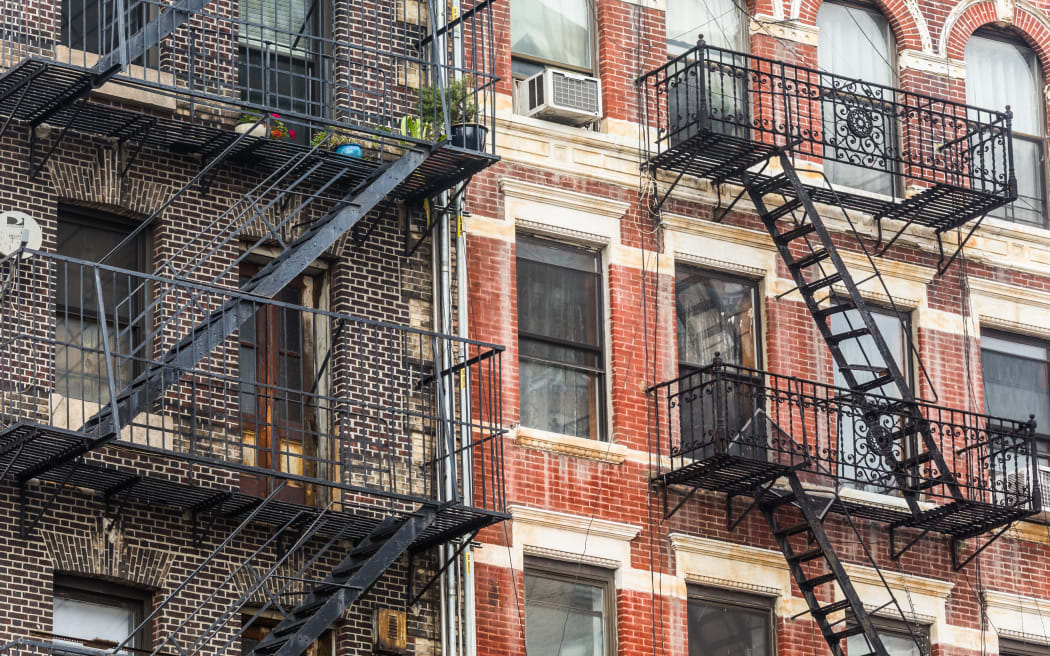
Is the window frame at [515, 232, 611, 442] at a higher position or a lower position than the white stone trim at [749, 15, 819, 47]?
lower

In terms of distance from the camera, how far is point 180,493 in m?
24.9

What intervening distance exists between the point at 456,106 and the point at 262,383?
12.0ft

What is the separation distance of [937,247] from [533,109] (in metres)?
5.03

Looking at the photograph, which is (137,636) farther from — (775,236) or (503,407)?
(775,236)

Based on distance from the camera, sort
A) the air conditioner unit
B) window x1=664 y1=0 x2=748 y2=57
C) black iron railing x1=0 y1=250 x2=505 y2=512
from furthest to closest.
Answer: window x1=664 y1=0 x2=748 y2=57 < the air conditioner unit < black iron railing x1=0 y1=250 x2=505 y2=512

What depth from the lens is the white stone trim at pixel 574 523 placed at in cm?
2724

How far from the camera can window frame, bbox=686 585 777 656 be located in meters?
28.3

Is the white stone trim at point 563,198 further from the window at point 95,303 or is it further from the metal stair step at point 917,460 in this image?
the window at point 95,303

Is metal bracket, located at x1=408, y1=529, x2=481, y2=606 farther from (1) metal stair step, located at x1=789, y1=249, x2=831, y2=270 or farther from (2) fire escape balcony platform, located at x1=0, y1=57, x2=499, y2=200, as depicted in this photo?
(1) metal stair step, located at x1=789, y1=249, x2=831, y2=270

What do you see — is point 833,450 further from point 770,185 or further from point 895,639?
point 770,185

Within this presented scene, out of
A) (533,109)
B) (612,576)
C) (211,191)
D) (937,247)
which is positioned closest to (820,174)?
(937,247)

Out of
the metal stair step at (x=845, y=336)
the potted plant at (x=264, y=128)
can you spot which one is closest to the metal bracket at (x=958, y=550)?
the metal stair step at (x=845, y=336)

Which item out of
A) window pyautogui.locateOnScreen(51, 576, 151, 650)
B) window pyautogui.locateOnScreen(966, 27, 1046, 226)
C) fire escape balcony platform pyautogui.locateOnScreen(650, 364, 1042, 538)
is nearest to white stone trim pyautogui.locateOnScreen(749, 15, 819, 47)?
window pyautogui.locateOnScreen(966, 27, 1046, 226)

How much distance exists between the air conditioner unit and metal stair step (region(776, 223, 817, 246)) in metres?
2.24
